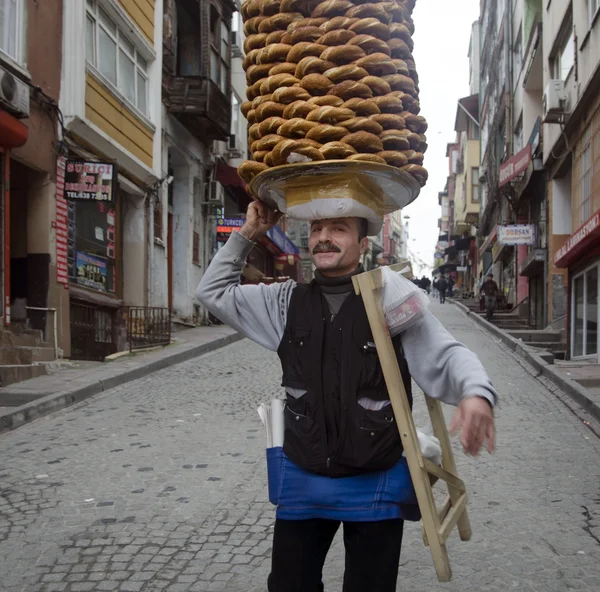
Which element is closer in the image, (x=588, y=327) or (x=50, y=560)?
(x=50, y=560)

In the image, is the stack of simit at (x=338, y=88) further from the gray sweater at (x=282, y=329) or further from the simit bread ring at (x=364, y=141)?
the gray sweater at (x=282, y=329)

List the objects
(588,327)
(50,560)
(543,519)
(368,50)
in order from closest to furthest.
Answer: (368,50) < (50,560) < (543,519) < (588,327)

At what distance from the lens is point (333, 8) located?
8.50ft

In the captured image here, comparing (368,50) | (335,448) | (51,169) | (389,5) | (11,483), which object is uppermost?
(51,169)

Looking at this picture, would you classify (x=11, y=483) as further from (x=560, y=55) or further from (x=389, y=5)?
(x=560, y=55)

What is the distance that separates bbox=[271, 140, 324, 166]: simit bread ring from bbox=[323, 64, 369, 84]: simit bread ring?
0.27m

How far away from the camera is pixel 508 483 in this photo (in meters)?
5.51

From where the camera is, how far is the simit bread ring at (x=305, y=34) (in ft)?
8.57

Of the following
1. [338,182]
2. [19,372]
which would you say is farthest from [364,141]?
[19,372]

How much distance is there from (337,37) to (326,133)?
0.36 m

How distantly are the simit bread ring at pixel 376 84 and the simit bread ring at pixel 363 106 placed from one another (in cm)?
5

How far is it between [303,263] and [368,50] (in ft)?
144

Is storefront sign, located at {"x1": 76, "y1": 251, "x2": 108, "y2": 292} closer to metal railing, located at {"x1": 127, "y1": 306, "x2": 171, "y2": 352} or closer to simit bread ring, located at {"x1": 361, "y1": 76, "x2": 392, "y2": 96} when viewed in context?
metal railing, located at {"x1": 127, "y1": 306, "x2": 171, "y2": 352}

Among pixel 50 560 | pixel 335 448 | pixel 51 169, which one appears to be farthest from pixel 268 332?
pixel 51 169
